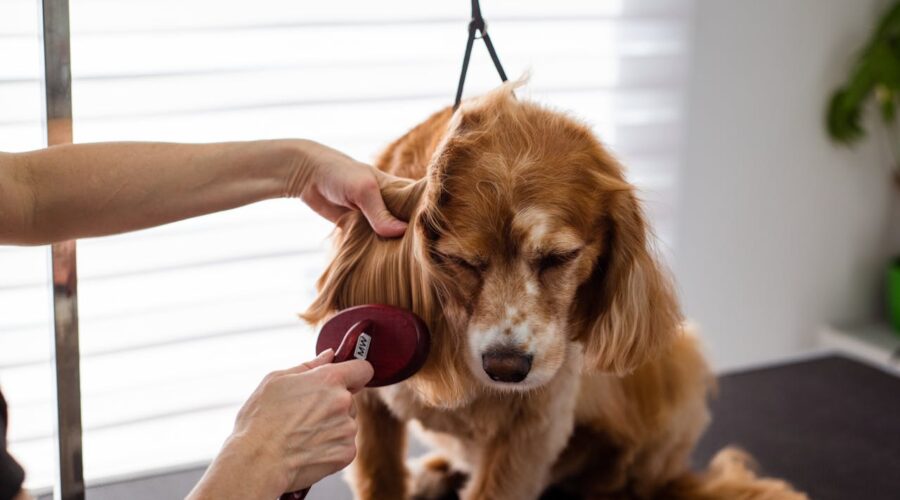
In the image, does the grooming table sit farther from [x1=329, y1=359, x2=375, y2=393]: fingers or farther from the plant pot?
the plant pot

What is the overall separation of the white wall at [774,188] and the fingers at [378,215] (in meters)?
1.79

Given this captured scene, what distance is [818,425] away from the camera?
1827mm

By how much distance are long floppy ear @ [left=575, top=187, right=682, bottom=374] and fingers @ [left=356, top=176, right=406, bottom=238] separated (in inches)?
9.4

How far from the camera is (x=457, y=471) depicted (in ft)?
5.04

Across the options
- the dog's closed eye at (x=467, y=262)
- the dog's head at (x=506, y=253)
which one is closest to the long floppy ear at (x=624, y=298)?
the dog's head at (x=506, y=253)

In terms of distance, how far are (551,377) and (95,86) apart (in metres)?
1.38

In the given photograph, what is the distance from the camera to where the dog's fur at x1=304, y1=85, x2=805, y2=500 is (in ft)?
3.50

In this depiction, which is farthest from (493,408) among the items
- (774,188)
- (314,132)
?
(774,188)

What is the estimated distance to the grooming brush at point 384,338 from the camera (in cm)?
107

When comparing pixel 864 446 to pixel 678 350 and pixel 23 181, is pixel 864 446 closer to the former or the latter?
pixel 678 350

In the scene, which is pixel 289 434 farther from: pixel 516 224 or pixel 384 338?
pixel 516 224

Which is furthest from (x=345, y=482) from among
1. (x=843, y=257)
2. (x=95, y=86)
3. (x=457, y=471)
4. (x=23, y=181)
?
(x=843, y=257)

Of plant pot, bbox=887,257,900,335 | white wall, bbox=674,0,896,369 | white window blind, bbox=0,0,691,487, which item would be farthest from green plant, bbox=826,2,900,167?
white window blind, bbox=0,0,691,487

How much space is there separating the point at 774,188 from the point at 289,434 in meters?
2.30
